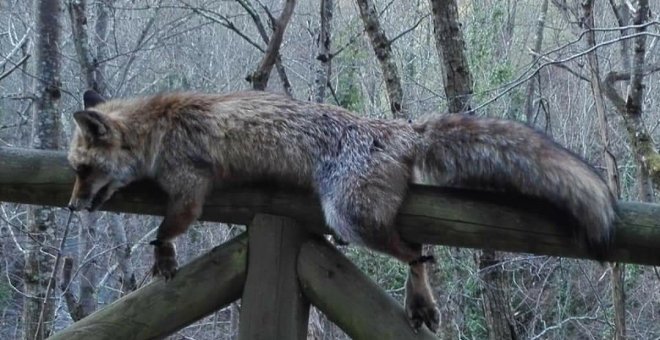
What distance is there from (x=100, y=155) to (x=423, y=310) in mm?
1471

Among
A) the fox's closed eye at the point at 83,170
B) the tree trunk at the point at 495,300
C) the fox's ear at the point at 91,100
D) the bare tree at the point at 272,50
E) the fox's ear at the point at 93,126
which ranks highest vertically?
the bare tree at the point at 272,50

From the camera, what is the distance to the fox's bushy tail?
2.56m

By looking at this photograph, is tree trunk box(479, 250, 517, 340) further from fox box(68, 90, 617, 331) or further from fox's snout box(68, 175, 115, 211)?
fox's snout box(68, 175, 115, 211)

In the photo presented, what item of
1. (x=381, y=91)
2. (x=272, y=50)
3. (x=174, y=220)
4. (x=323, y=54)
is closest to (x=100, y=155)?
(x=174, y=220)

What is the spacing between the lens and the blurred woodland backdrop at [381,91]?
6254mm

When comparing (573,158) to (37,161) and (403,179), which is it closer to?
(403,179)

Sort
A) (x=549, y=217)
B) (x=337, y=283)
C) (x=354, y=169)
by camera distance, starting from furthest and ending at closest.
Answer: (x=354, y=169) → (x=337, y=283) → (x=549, y=217)

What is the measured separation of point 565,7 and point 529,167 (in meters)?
4.80

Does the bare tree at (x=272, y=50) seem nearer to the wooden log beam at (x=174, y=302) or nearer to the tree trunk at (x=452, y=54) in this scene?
the tree trunk at (x=452, y=54)

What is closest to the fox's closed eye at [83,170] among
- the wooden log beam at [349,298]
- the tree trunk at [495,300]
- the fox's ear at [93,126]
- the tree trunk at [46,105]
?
the fox's ear at [93,126]

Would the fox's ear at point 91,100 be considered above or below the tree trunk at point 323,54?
below

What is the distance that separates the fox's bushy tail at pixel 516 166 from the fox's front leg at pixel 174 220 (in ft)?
2.71

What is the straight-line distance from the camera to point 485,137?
115 inches

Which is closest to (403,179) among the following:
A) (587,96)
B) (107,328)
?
(107,328)
